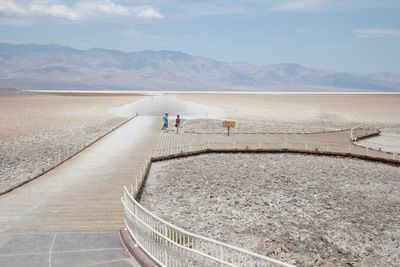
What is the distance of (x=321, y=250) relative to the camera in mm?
16328

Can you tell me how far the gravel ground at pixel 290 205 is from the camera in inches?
653

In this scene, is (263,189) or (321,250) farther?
(263,189)

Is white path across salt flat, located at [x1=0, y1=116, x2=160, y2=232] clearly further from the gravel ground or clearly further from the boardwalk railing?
the gravel ground

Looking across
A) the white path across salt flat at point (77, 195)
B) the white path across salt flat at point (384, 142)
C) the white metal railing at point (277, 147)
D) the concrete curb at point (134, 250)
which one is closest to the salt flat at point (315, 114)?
the white path across salt flat at point (384, 142)

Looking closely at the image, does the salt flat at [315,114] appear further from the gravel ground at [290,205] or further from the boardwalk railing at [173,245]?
the boardwalk railing at [173,245]

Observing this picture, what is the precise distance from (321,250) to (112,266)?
740 cm

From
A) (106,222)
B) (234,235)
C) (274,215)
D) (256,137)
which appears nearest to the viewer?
(106,222)

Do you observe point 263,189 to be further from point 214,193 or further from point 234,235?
point 234,235

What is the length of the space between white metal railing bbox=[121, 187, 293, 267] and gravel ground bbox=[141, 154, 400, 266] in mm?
2599

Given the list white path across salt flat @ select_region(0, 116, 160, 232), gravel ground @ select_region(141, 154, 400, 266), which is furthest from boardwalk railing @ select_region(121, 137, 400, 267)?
gravel ground @ select_region(141, 154, 400, 266)

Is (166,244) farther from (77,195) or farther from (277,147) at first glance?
(277,147)

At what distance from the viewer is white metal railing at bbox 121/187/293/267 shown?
1073 cm

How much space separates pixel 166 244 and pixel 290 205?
10.9 m

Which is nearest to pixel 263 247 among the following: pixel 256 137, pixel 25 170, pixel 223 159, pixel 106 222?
pixel 106 222
